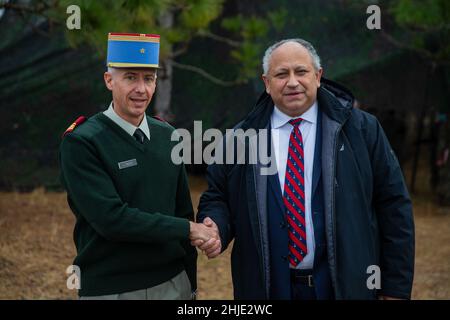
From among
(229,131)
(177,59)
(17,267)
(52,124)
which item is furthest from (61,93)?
(229,131)

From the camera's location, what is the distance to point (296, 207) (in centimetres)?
226

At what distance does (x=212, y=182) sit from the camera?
248 centimetres

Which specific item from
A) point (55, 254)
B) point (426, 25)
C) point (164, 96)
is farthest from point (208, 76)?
point (55, 254)

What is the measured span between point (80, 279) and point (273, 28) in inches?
194

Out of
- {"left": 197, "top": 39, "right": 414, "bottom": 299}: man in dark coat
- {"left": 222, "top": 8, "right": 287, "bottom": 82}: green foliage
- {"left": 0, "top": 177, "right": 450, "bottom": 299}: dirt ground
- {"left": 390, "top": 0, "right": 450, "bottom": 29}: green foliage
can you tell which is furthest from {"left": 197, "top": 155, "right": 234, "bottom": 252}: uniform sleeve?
{"left": 390, "top": 0, "right": 450, "bottom": 29}: green foliage

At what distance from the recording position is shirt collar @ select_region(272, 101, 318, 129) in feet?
7.72

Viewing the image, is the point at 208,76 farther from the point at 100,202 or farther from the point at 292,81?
the point at 100,202

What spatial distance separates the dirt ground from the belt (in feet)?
6.67

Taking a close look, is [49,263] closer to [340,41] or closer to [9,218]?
[9,218]

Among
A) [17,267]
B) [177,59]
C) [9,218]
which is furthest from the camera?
[177,59]

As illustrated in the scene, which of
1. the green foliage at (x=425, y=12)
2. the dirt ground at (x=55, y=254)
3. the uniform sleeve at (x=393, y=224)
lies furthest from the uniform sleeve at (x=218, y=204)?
the green foliage at (x=425, y=12)

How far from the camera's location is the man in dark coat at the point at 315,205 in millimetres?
2227

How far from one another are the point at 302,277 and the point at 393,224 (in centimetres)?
39

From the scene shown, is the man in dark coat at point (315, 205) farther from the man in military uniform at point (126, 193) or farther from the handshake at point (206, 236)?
the man in military uniform at point (126, 193)
